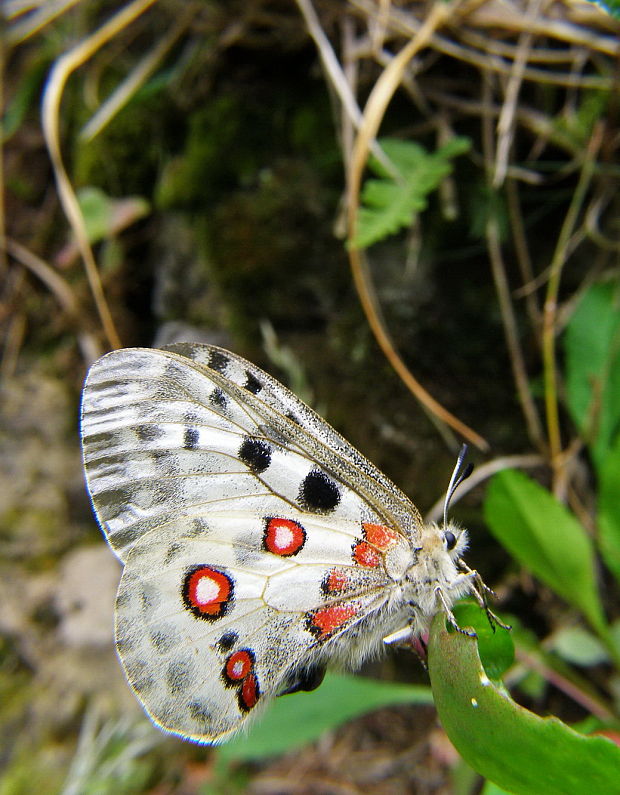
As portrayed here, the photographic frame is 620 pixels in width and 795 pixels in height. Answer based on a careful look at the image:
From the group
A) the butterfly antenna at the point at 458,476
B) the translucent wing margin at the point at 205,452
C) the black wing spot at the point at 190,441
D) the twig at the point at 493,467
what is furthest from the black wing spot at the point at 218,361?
the twig at the point at 493,467

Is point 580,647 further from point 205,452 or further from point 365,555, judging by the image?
point 205,452

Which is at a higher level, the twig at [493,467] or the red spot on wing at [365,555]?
the red spot on wing at [365,555]

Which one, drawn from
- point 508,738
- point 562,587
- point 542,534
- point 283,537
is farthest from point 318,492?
point 562,587

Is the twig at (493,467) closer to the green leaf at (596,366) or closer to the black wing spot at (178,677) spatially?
the green leaf at (596,366)

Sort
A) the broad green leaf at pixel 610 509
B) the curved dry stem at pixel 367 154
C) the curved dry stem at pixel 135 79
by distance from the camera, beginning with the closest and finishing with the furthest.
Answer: the broad green leaf at pixel 610 509
the curved dry stem at pixel 367 154
the curved dry stem at pixel 135 79

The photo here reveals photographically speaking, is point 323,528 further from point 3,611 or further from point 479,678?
point 3,611

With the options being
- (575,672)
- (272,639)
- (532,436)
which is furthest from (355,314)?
(575,672)

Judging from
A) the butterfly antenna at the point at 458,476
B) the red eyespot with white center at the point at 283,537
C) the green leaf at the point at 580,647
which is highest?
the butterfly antenna at the point at 458,476
